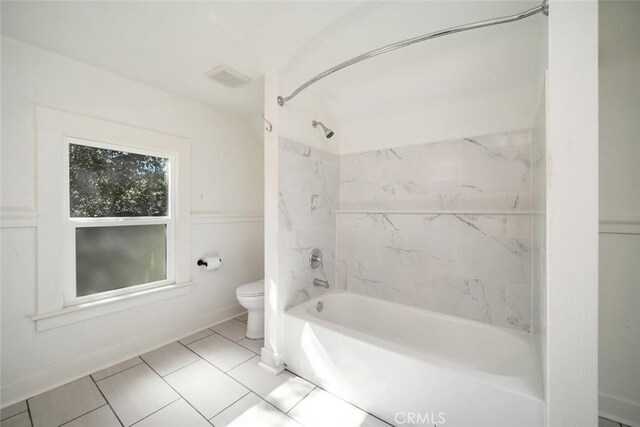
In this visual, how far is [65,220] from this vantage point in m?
1.66

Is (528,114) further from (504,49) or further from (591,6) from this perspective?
(591,6)

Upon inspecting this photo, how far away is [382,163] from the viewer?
85.5 inches

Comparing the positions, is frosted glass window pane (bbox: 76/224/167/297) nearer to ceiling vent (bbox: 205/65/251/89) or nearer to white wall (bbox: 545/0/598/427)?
ceiling vent (bbox: 205/65/251/89)

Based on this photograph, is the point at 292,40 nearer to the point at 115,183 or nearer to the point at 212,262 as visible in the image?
the point at 115,183

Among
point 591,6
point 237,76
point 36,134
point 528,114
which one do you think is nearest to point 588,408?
point 591,6

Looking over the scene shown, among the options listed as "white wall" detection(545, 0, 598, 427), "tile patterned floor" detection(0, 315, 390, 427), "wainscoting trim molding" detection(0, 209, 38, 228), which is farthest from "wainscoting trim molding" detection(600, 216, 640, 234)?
"wainscoting trim molding" detection(0, 209, 38, 228)

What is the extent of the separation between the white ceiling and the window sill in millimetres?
1675

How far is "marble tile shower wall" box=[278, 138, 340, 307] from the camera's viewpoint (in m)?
1.86

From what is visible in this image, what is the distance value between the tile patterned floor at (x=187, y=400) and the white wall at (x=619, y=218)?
134 cm

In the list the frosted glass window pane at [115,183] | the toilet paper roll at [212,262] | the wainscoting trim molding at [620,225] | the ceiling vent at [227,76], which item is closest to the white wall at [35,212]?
the toilet paper roll at [212,262]

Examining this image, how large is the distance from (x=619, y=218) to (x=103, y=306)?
329cm

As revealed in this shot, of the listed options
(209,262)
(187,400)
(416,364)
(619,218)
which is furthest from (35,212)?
(619,218)

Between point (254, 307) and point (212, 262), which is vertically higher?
point (212, 262)

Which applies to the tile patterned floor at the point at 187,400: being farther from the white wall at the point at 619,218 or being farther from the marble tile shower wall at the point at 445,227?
the white wall at the point at 619,218
